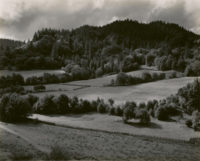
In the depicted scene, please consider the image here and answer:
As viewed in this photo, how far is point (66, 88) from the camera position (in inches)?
2215

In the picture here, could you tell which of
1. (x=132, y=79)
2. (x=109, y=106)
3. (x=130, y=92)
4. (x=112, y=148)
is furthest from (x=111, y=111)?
(x=112, y=148)

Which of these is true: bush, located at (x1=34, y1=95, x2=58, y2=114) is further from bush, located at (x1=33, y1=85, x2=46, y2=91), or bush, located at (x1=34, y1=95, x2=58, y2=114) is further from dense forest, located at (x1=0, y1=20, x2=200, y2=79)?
dense forest, located at (x1=0, y1=20, x2=200, y2=79)

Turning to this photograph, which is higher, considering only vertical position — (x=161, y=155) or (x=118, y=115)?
(x=118, y=115)

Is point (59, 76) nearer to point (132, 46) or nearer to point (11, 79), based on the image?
point (11, 79)

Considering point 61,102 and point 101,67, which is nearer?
point 61,102

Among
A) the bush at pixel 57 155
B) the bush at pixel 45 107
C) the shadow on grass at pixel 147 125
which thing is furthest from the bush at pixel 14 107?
the bush at pixel 57 155

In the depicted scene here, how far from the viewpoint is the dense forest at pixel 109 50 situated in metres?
72.8

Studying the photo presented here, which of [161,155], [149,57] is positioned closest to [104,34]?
[149,57]

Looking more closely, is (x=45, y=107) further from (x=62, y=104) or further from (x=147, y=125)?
(x=147, y=125)

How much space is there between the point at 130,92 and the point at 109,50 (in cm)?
7310

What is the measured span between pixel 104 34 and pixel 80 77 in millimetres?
112516

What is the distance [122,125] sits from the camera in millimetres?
42656

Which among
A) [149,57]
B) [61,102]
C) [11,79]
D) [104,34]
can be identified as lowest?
[61,102]

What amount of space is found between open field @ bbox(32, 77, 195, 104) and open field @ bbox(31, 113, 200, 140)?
7.22 meters
